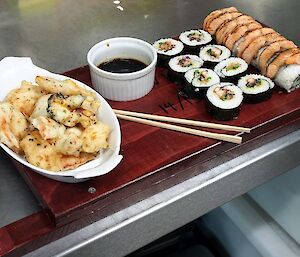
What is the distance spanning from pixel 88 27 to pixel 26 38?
0.24m

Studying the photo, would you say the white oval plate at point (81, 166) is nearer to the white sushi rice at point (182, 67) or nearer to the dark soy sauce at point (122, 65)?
the dark soy sauce at point (122, 65)

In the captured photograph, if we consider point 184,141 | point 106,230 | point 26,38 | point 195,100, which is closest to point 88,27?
point 26,38

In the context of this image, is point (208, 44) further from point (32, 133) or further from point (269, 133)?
point (32, 133)

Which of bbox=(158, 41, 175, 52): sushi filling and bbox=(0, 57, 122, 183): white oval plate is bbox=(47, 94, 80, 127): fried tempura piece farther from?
bbox=(158, 41, 175, 52): sushi filling

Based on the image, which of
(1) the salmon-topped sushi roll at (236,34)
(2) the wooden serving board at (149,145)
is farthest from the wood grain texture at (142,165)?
(1) the salmon-topped sushi roll at (236,34)

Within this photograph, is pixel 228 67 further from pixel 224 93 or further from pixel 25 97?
pixel 25 97

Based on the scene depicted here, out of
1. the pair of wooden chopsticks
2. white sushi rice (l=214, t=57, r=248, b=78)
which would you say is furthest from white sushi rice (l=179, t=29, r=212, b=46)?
the pair of wooden chopsticks

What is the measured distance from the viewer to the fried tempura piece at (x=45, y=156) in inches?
40.9

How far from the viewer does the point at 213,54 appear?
4.73ft

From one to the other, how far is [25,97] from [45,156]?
0.20 metres

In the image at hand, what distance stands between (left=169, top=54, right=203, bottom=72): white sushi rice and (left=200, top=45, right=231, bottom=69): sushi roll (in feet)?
0.07

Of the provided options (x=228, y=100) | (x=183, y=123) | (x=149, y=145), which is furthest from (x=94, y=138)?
(x=228, y=100)

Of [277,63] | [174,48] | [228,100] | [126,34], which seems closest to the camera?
[228,100]

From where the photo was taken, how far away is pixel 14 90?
1.20 m
